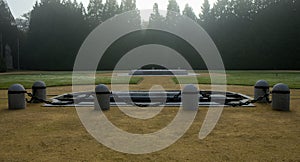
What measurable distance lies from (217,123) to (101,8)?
50.8 meters

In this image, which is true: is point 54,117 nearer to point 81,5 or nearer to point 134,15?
point 134,15

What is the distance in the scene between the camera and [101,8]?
55.3 m

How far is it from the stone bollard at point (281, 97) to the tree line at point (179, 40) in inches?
1395

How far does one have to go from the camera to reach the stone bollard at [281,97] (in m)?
9.01

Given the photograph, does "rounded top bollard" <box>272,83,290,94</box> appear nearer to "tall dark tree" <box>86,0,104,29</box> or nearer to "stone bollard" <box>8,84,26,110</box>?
"stone bollard" <box>8,84,26,110</box>

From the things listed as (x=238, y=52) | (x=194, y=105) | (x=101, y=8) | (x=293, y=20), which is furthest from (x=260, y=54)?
(x=194, y=105)

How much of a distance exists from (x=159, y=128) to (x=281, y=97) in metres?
4.18

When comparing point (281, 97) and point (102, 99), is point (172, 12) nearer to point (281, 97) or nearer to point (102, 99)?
point (281, 97)

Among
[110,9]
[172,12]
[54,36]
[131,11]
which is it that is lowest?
[54,36]

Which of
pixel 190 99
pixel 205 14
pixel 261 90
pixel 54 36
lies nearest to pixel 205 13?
pixel 205 14

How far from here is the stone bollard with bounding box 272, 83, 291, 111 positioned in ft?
29.6

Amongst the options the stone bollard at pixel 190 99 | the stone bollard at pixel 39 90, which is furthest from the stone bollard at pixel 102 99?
the stone bollard at pixel 39 90

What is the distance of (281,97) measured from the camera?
9.05m

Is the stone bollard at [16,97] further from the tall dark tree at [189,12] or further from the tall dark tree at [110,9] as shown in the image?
the tall dark tree at [189,12]
